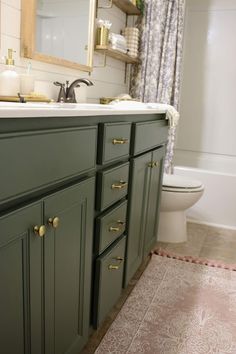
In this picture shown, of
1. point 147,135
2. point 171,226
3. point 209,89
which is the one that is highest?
point 209,89

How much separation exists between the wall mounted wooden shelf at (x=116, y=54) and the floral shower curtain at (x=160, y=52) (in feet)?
0.30

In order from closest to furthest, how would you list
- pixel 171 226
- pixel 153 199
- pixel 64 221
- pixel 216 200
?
pixel 64 221 < pixel 153 199 < pixel 171 226 < pixel 216 200

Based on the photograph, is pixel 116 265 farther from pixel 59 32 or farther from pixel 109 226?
pixel 59 32

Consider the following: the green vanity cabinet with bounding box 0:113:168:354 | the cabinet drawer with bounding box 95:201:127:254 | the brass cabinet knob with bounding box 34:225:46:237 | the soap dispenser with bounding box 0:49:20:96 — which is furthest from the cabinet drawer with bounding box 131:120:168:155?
the brass cabinet knob with bounding box 34:225:46:237

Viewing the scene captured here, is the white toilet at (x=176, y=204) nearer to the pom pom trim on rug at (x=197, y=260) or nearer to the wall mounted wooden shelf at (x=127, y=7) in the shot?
the pom pom trim on rug at (x=197, y=260)

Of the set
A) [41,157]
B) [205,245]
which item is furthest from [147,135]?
[205,245]

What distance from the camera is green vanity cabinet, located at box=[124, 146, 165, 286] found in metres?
1.55

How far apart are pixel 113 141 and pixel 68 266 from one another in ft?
1.52

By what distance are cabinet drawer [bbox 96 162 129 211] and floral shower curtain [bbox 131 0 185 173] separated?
1.31 meters

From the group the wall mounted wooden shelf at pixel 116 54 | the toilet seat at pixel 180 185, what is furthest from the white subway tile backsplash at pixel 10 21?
the toilet seat at pixel 180 185

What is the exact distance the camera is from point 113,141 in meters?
1.22

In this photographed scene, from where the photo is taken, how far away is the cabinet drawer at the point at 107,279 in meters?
1.27

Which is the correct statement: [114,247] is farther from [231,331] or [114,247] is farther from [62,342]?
[231,331]

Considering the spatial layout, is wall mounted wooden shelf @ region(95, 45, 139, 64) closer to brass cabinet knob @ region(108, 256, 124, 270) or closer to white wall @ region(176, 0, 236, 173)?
white wall @ region(176, 0, 236, 173)
